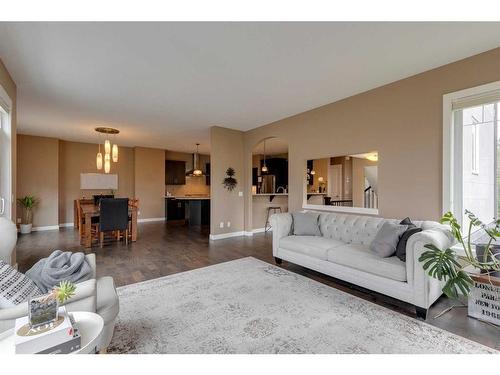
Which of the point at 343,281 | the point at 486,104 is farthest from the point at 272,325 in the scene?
the point at 486,104

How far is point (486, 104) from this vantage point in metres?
2.64

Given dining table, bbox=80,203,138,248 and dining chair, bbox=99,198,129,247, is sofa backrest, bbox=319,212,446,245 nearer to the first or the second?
dining chair, bbox=99,198,129,247

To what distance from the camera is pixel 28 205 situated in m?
6.49

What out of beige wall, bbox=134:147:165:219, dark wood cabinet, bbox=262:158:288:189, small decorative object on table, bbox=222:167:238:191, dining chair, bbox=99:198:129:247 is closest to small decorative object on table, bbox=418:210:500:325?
small decorative object on table, bbox=222:167:238:191

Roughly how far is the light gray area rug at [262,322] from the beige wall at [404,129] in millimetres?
1657

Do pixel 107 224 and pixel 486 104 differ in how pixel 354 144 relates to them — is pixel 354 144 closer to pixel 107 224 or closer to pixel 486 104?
pixel 486 104

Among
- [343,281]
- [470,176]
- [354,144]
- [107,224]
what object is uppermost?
[354,144]

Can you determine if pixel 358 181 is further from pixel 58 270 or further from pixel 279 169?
pixel 58 270

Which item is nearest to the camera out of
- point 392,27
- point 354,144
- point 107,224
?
point 392,27

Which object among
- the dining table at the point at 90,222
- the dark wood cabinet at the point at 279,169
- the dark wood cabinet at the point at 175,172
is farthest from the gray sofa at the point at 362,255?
the dark wood cabinet at the point at 175,172

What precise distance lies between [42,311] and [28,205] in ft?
24.0

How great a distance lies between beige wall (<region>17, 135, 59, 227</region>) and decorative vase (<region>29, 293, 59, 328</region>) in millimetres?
7611

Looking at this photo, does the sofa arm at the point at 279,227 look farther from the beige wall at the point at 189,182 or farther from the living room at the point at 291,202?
the beige wall at the point at 189,182
